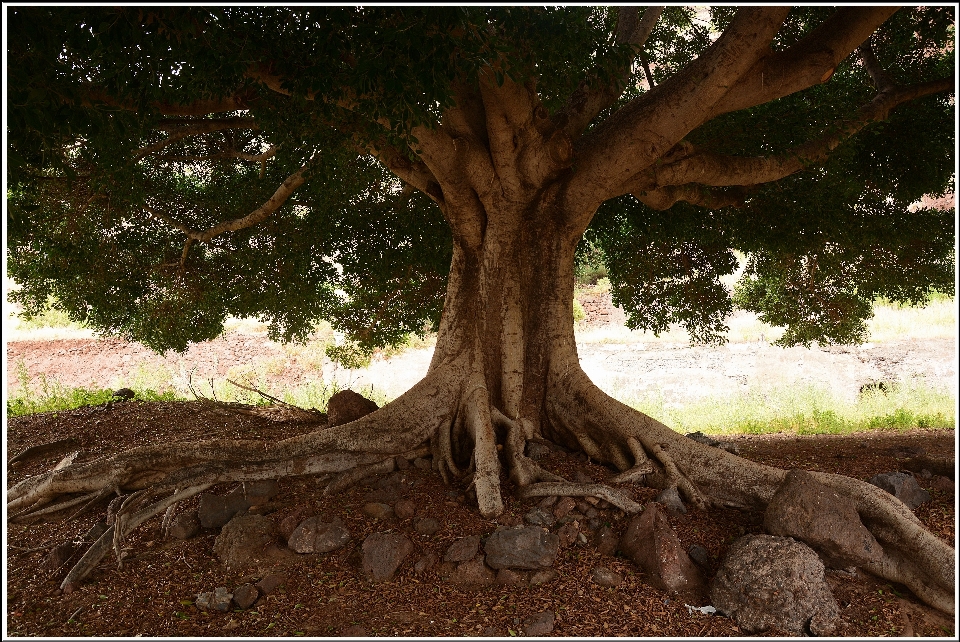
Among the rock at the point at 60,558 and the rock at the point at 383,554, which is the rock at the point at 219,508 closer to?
the rock at the point at 60,558

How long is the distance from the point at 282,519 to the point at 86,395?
768cm

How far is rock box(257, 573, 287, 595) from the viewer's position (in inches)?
164

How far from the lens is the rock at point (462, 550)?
4293 mm

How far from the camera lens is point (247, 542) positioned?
4.56 m

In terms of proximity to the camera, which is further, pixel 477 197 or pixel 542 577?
pixel 477 197

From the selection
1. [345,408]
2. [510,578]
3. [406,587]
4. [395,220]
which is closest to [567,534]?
[510,578]

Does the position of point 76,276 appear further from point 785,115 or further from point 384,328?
point 785,115

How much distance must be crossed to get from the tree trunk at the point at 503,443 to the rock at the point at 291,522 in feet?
1.33

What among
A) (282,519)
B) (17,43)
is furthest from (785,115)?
(17,43)

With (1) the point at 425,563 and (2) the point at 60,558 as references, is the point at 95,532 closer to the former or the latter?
(2) the point at 60,558

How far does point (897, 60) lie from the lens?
300 inches

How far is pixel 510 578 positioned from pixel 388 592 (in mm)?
728

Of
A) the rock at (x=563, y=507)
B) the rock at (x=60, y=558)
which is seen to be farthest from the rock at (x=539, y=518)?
the rock at (x=60, y=558)

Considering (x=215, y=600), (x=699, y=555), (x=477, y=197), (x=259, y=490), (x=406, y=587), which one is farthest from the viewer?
(x=477, y=197)
